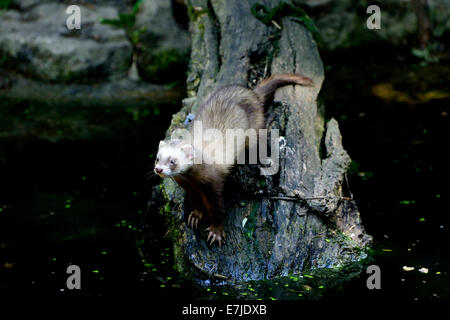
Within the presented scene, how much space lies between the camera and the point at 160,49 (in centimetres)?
978

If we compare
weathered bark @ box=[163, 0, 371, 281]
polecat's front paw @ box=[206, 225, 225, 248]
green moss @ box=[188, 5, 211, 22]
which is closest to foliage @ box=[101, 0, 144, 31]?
green moss @ box=[188, 5, 211, 22]

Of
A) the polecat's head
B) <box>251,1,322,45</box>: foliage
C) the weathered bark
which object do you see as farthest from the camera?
<box>251,1,322,45</box>: foliage

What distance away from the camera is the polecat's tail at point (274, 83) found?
5418 millimetres

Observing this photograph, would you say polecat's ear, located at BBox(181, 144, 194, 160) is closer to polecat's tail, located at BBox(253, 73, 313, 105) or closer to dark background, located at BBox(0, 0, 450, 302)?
dark background, located at BBox(0, 0, 450, 302)

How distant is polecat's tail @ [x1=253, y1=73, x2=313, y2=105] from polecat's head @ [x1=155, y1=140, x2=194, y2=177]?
128cm

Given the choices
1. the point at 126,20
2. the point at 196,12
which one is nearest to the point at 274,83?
the point at 196,12

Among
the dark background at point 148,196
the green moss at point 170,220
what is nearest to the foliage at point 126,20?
the dark background at point 148,196

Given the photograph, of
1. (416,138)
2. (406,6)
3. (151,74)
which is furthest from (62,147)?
(406,6)

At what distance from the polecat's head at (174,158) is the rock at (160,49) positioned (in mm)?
5561

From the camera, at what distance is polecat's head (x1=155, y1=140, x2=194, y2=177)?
420 centimetres

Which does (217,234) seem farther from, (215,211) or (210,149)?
(210,149)

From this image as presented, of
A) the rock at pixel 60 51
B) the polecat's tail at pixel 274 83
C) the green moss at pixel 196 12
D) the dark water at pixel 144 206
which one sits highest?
the green moss at pixel 196 12

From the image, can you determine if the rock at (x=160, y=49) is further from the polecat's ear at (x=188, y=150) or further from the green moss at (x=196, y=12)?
the polecat's ear at (x=188, y=150)

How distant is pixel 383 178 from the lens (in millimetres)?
6297
